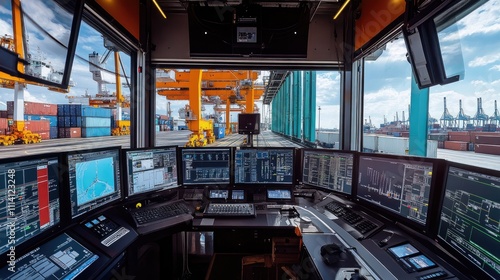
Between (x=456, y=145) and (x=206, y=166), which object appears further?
(x=206, y=166)

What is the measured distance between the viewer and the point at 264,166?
226 cm

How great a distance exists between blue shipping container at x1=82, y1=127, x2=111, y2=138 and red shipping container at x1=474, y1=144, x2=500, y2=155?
18.9 metres

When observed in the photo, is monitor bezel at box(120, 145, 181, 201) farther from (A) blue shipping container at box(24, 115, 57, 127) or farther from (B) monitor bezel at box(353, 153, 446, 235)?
(A) blue shipping container at box(24, 115, 57, 127)

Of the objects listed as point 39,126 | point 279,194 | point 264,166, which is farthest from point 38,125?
point 279,194

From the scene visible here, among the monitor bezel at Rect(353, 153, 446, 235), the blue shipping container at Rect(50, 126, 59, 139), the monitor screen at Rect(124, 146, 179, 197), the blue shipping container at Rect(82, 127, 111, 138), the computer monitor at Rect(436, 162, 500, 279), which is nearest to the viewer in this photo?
the computer monitor at Rect(436, 162, 500, 279)

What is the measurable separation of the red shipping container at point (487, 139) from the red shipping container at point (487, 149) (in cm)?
3

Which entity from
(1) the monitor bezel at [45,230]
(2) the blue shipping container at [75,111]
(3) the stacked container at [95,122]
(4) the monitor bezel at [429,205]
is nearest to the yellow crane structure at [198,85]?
(1) the monitor bezel at [45,230]

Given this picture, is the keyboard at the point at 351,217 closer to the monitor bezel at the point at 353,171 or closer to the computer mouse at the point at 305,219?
the monitor bezel at the point at 353,171

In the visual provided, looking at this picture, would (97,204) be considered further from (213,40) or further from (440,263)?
(440,263)

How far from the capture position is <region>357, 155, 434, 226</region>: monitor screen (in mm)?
1300

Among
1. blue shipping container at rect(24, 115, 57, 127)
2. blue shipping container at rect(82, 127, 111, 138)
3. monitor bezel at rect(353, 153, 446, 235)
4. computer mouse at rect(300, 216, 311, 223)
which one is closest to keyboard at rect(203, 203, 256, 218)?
computer mouse at rect(300, 216, 311, 223)

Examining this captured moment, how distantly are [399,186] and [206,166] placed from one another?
1636 millimetres

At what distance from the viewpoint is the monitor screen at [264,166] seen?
225cm

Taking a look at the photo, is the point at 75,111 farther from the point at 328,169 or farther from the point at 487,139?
the point at 487,139
